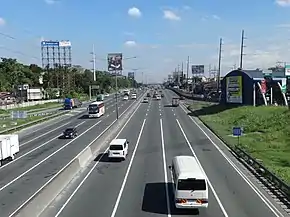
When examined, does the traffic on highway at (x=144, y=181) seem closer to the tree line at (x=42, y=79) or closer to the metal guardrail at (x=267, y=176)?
the metal guardrail at (x=267, y=176)

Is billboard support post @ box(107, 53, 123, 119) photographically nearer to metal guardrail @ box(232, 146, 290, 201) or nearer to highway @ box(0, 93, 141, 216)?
highway @ box(0, 93, 141, 216)

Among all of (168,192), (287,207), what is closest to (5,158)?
(168,192)

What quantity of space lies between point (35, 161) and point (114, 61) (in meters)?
47.4

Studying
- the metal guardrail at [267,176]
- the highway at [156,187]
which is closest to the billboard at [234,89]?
the highway at [156,187]

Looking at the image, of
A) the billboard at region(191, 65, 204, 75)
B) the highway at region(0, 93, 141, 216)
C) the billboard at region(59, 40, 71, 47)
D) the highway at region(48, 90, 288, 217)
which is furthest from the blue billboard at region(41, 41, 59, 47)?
the highway at region(48, 90, 288, 217)

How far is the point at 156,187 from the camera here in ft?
92.7

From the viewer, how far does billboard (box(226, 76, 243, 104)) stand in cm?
8488

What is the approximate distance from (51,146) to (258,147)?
2177cm

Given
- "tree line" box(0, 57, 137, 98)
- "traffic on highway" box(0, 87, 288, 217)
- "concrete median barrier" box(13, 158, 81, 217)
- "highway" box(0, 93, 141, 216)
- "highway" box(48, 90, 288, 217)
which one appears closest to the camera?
"concrete median barrier" box(13, 158, 81, 217)

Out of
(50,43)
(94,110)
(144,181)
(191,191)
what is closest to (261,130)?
(144,181)

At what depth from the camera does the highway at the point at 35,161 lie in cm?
2663

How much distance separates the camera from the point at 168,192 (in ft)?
88.9

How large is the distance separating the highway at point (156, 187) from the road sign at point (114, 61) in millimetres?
36606

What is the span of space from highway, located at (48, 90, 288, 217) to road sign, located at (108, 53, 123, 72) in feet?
120
